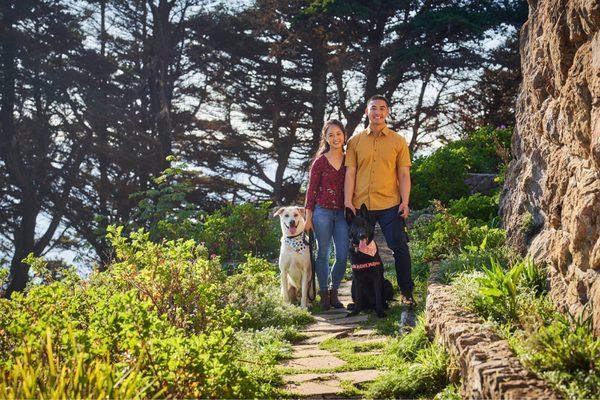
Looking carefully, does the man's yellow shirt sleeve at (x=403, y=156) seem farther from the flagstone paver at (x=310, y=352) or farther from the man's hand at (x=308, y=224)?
the flagstone paver at (x=310, y=352)

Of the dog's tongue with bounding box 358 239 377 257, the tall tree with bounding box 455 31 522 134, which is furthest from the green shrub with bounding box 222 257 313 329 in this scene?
the tall tree with bounding box 455 31 522 134

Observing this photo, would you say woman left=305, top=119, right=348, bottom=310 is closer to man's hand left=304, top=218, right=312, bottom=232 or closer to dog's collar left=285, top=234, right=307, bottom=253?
man's hand left=304, top=218, right=312, bottom=232

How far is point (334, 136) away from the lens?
691 cm

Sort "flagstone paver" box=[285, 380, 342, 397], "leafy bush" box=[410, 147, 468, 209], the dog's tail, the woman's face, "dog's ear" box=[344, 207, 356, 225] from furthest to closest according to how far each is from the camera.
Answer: "leafy bush" box=[410, 147, 468, 209], the dog's tail, the woman's face, "dog's ear" box=[344, 207, 356, 225], "flagstone paver" box=[285, 380, 342, 397]

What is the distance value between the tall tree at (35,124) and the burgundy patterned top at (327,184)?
488 inches

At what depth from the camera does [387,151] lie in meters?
6.46

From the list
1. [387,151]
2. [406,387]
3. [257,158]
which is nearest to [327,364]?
[406,387]

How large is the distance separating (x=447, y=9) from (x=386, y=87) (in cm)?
285

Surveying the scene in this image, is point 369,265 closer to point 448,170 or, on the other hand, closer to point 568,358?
point 568,358

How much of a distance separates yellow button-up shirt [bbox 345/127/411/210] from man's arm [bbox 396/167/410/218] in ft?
0.15

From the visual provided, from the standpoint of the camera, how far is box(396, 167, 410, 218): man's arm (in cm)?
641

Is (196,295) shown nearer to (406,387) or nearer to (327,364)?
(327,364)

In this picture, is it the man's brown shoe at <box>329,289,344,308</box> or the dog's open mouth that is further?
the man's brown shoe at <box>329,289,344,308</box>

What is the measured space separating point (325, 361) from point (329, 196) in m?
2.25
